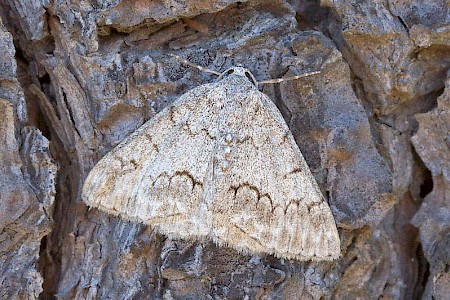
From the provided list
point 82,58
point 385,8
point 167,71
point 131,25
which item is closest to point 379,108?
point 385,8

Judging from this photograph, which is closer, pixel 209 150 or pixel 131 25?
pixel 131 25

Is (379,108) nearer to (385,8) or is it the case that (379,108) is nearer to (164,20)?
(385,8)

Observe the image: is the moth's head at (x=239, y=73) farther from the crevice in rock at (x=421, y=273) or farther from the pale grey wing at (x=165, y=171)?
the crevice in rock at (x=421, y=273)

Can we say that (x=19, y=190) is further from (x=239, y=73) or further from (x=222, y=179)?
(x=239, y=73)

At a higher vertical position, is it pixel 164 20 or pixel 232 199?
pixel 164 20

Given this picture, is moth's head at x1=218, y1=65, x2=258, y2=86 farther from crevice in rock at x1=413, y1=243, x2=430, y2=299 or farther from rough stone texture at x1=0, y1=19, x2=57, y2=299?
crevice in rock at x1=413, y1=243, x2=430, y2=299

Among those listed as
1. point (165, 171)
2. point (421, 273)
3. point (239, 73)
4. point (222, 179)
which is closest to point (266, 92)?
point (239, 73)

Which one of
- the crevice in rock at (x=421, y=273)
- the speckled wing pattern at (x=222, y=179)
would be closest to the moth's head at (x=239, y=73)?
the speckled wing pattern at (x=222, y=179)
